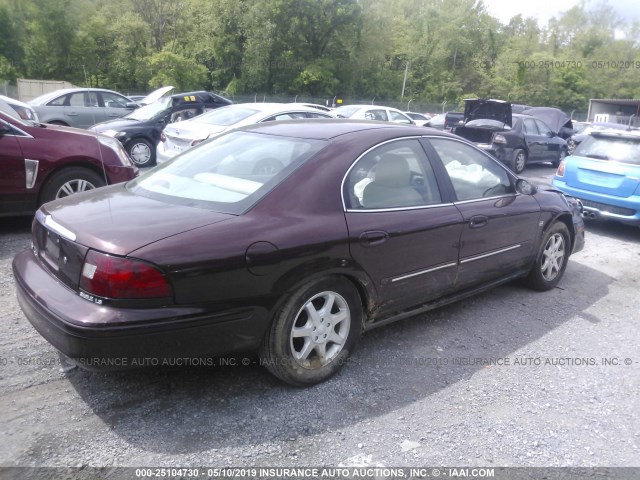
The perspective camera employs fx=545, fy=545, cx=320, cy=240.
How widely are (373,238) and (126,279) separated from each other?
1.51 m

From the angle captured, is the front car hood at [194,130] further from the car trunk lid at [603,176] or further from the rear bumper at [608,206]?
the rear bumper at [608,206]

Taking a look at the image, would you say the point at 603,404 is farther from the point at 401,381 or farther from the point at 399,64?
the point at 399,64

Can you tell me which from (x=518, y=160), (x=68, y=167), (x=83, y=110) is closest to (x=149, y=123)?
(x=83, y=110)

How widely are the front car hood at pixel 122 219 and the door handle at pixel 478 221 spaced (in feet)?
6.59

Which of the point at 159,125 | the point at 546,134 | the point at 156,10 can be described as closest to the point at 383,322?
the point at 159,125

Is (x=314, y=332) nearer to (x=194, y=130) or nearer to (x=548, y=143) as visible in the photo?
(x=194, y=130)

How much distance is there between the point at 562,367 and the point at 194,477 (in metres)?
2.65

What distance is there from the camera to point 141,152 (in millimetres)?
11234

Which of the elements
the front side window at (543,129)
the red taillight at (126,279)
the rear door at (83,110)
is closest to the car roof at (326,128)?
the red taillight at (126,279)

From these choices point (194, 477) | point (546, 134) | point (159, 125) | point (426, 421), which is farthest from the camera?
point (546, 134)

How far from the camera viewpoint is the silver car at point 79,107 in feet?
42.8

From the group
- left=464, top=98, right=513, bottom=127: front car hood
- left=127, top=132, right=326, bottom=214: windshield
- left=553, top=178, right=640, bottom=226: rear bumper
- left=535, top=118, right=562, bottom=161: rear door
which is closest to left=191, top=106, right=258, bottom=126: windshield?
left=127, top=132, right=326, bottom=214: windshield

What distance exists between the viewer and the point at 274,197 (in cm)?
312

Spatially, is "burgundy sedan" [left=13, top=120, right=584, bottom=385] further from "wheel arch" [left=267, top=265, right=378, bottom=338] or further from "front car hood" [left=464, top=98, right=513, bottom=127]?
"front car hood" [left=464, top=98, right=513, bottom=127]
